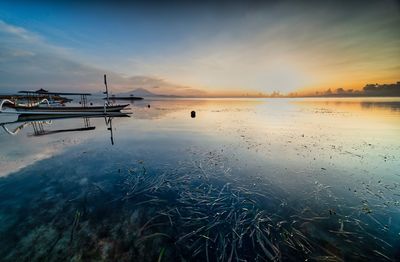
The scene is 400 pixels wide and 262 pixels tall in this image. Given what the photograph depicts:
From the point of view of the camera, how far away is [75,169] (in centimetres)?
996

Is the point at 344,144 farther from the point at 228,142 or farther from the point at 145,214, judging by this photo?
the point at 145,214

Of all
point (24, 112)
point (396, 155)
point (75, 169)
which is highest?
point (24, 112)

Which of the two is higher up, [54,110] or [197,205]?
[54,110]

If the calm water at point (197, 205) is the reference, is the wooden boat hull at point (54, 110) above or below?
above

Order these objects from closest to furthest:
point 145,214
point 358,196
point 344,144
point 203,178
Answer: point 145,214
point 358,196
point 203,178
point 344,144

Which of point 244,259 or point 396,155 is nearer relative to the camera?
point 244,259

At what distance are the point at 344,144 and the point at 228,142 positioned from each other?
10.9m

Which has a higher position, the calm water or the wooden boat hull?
the wooden boat hull

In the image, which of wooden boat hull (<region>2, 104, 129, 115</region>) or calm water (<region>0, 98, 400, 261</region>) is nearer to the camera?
calm water (<region>0, 98, 400, 261</region>)

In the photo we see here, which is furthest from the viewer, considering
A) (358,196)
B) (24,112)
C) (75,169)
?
(24,112)

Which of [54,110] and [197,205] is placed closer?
[197,205]

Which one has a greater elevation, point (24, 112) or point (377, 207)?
point (24, 112)

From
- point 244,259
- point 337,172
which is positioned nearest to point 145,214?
point 244,259

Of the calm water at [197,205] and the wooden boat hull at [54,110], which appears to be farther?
the wooden boat hull at [54,110]
